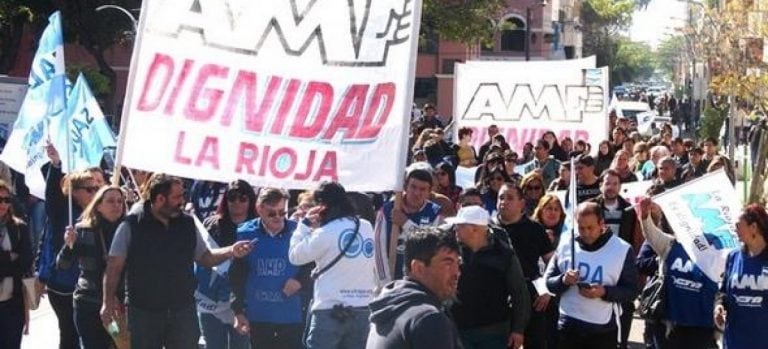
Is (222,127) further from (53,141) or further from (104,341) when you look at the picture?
(53,141)

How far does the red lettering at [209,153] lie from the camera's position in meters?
8.32

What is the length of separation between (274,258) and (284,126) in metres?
1.02

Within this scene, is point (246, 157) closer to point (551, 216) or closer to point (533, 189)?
point (551, 216)

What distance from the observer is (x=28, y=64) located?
59.8 m

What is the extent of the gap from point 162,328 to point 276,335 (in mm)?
692

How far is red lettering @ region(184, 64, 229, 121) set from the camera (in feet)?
27.4

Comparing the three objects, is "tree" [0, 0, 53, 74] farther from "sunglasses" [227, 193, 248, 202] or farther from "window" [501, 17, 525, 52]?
"sunglasses" [227, 193, 248, 202]

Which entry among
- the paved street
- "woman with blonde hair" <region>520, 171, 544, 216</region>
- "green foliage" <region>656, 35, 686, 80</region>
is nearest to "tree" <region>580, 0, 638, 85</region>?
"green foliage" <region>656, 35, 686, 80</region>

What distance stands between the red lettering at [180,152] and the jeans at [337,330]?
1.08m

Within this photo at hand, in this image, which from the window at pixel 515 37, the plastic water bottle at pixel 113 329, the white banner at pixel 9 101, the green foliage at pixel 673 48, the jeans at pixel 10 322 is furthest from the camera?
the green foliage at pixel 673 48

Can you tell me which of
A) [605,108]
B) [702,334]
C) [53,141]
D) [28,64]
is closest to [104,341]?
[53,141]

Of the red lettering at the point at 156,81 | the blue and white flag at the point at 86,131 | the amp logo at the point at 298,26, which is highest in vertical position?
the amp logo at the point at 298,26

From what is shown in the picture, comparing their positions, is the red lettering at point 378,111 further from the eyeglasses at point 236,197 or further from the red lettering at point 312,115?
the eyeglasses at point 236,197

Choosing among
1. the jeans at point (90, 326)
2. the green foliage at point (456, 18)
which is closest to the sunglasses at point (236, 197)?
the jeans at point (90, 326)
